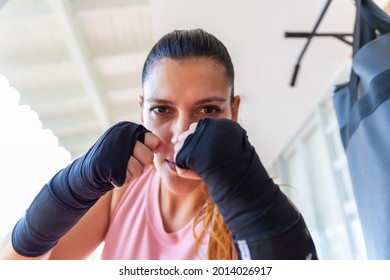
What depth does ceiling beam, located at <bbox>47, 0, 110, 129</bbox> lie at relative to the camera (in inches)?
35.8

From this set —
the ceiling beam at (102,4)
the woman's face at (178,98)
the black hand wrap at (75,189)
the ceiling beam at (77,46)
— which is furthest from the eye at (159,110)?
the ceiling beam at (102,4)

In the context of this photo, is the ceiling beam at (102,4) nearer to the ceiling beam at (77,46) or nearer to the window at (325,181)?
the ceiling beam at (77,46)

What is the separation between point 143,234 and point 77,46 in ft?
2.44

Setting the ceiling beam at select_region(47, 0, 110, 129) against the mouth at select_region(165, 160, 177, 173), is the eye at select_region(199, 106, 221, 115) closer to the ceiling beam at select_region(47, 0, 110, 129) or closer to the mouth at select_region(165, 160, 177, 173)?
the mouth at select_region(165, 160, 177, 173)

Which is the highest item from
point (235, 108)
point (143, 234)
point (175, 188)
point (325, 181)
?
point (235, 108)

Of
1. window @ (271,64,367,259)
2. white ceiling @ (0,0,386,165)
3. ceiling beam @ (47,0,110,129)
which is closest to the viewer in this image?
white ceiling @ (0,0,386,165)

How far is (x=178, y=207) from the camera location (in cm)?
64

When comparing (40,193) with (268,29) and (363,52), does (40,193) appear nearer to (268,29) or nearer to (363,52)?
(363,52)

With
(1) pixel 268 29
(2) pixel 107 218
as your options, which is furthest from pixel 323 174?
(2) pixel 107 218

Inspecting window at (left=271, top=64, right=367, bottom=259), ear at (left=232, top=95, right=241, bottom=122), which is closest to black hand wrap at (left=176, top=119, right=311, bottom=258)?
ear at (left=232, top=95, right=241, bottom=122)

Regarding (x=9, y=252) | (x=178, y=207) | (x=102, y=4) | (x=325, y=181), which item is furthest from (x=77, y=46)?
(x=325, y=181)

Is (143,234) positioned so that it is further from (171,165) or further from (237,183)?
(237,183)

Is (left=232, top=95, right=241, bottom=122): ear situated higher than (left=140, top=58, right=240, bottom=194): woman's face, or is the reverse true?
(left=140, top=58, right=240, bottom=194): woman's face
